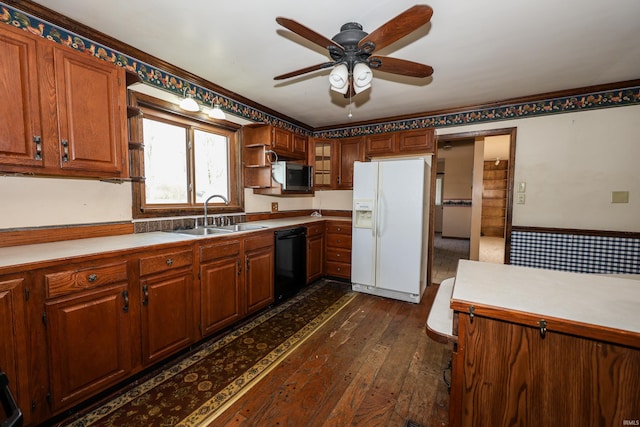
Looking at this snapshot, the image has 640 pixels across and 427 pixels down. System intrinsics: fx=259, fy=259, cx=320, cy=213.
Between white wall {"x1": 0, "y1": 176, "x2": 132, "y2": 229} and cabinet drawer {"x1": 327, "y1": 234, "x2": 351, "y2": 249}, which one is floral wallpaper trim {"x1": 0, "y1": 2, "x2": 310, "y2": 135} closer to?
white wall {"x1": 0, "y1": 176, "x2": 132, "y2": 229}

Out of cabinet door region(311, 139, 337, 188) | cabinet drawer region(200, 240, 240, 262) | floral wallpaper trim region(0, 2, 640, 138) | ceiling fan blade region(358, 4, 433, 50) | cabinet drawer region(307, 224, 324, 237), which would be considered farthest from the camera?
cabinet door region(311, 139, 337, 188)

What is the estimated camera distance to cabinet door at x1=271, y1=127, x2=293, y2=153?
320cm

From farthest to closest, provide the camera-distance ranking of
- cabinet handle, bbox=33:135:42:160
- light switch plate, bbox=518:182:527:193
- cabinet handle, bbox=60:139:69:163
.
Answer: light switch plate, bbox=518:182:527:193 → cabinet handle, bbox=60:139:69:163 → cabinet handle, bbox=33:135:42:160

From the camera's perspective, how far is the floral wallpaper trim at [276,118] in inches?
67.2

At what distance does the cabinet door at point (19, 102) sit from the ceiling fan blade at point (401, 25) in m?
1.85

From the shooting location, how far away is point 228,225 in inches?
117

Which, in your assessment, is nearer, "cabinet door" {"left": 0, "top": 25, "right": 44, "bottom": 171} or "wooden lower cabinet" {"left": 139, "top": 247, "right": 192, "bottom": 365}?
"cabinet door" {"left": 0, "top": 25, "right": 44, "bottom": 171}

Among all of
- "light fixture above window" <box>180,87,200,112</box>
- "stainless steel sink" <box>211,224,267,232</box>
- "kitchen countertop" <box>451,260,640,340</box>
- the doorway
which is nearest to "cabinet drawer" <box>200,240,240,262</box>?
"stainless steel sink" <box>211,224,267,232</box>

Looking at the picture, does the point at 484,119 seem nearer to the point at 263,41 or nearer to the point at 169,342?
the point at 263,41

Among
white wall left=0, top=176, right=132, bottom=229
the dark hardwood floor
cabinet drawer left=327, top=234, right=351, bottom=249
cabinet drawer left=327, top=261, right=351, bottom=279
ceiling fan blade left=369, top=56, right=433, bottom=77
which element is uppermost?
ceiling fan blade left=369, top=56, right=433, bottom=77

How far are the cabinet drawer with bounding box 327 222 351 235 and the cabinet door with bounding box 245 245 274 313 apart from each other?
1.20m

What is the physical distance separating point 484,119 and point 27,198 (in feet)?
14.5

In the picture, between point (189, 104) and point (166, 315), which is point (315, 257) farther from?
point (189, 104)

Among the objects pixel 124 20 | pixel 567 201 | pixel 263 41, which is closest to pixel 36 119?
pixel 124 20
